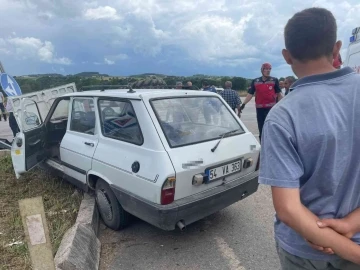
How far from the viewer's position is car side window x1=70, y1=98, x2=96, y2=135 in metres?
4.11

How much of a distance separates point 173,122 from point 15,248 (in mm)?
2150

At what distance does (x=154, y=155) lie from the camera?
3.08 metres

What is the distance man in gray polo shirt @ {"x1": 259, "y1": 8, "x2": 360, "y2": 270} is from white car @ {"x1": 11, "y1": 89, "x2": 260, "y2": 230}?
182 centimetres

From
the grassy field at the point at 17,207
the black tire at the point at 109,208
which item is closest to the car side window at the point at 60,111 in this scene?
the grassy field at the point at 17,207

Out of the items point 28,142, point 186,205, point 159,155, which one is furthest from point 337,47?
point 28,142

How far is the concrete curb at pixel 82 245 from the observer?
2719 millimetres

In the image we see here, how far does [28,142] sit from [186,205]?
9.52 feet

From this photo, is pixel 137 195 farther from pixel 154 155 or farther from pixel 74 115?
pixel 74 115

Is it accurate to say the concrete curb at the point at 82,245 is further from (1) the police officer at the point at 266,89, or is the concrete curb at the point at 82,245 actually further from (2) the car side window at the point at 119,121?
(1) the police officer at the point at 266,89

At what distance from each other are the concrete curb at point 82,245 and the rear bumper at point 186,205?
488 mm

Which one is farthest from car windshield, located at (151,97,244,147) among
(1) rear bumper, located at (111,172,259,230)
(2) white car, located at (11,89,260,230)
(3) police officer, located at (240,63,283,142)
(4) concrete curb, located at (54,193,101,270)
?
(3) police officer, located at (240,63,283,142)

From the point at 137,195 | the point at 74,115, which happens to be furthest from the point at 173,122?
the point at 74,115

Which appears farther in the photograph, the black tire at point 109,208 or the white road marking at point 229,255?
the black tire at point 109,208

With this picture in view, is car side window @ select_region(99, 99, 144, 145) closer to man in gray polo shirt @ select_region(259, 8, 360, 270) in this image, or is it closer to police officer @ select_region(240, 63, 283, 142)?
man in gray polo shirt @ select_region(259, 8, 360, 270)
